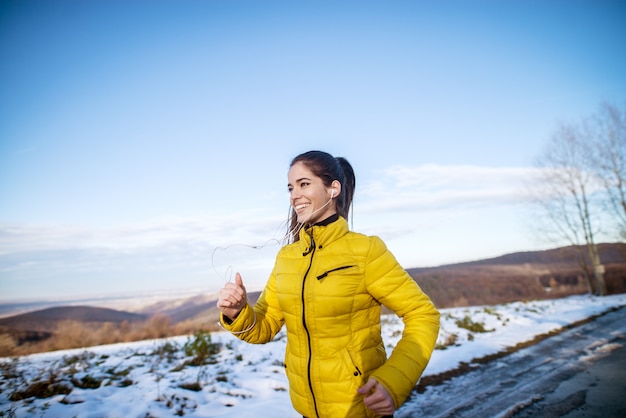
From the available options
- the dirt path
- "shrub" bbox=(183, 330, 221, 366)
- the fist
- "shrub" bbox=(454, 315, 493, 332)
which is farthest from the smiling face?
"shrub" bbox=(454, 315, 493, 332)

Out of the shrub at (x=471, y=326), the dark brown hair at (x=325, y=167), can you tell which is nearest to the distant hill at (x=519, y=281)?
the shrub at (x=471, y=326)

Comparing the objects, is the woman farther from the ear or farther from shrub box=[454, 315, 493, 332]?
shrub box=[454, 315, 493, 332]

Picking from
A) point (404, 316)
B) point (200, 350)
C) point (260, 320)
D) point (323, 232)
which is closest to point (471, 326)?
point (200, 350)

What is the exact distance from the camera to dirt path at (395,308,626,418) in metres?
3.79

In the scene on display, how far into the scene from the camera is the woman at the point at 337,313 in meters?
1.63

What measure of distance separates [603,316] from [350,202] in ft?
42.9

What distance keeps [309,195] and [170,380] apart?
4611 millimetres

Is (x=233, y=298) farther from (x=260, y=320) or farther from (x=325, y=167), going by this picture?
(x=325, y=167)

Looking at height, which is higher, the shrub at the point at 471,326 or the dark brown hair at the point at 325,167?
the dark brown hair at the point at 325,167

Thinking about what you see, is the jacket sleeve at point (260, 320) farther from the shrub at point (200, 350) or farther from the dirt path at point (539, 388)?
the shrub at point (200, 350)

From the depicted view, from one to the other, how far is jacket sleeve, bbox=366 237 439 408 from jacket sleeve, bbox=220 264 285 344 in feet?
2.51

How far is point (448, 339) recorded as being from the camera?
24.7 ft

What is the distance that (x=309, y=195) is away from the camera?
6.32ft

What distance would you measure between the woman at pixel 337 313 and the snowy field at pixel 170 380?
8.47 ft
